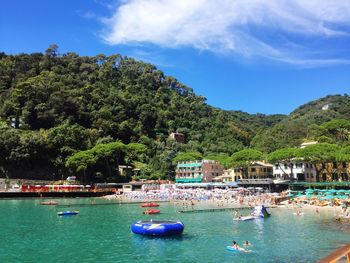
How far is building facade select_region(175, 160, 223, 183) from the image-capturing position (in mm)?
101531

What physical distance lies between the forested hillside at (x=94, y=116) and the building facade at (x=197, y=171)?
14.1ft

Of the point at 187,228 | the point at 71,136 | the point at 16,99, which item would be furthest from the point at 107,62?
the point at 187,228

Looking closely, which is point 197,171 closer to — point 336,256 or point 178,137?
point 178,137

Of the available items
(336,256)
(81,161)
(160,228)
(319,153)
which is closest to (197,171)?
(81,161)

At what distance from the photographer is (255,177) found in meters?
94.8

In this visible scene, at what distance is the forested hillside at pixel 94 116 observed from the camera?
9869 cm

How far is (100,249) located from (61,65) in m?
123

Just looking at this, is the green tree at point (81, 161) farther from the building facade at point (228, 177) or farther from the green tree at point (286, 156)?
the green tree at point (286, 156)

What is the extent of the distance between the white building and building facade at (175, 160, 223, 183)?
16715 millimetres

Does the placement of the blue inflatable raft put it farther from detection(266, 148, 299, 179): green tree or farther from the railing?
detection(266, 148, 299, 179): green tree

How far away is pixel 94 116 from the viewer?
11856 cm

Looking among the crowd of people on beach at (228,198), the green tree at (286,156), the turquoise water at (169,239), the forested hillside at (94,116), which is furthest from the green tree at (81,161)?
the green tree at (286,156)

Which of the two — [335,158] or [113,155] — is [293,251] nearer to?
[335,158]

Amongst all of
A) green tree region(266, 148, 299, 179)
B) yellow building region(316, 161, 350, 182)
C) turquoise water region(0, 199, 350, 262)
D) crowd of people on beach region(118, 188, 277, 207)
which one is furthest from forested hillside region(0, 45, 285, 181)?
turquoise water region(0, 199, 350, 262)
